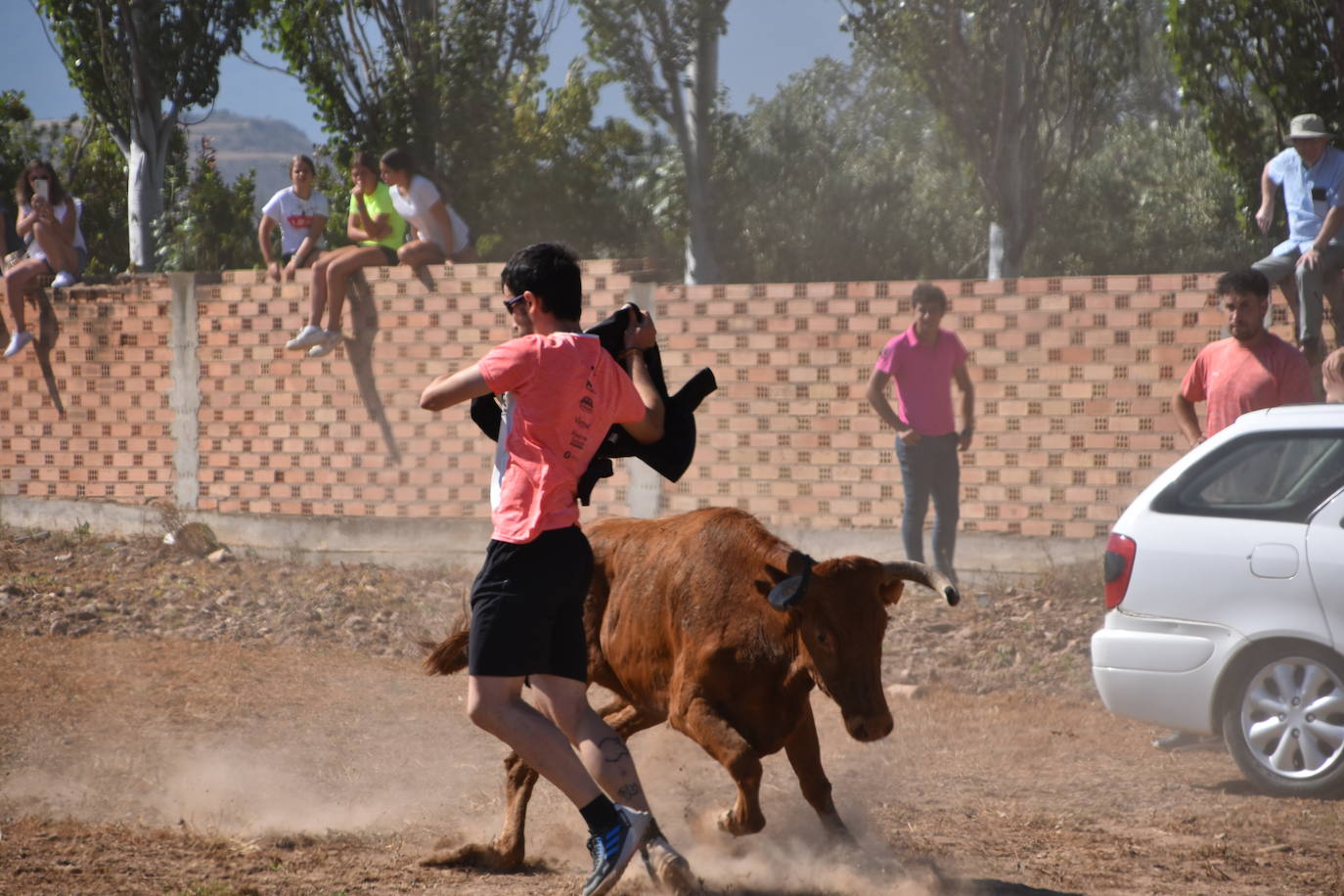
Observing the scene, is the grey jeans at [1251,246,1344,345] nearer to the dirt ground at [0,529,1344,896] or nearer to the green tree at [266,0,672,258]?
the dirt ground at [0,529,1344,896]

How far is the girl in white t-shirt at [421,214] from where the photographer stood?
42.4 feet

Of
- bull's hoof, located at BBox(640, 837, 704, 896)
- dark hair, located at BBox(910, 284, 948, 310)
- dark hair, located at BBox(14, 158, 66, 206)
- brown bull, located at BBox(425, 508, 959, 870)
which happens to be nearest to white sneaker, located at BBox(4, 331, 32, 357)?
dark hair, located at BBox(14, 158, 66, 206)

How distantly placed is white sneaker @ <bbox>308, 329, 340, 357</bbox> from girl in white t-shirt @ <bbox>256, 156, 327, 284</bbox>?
2.59ft

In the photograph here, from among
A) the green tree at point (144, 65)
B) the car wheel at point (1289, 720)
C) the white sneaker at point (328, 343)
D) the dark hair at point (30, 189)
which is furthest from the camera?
the green tree at point (144, 65)

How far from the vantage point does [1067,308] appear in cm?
1114

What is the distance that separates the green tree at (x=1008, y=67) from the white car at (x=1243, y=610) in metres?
13.3

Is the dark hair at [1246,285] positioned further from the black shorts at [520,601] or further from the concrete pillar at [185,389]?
the concrete pillar at [185,389]

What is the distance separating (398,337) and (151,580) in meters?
2.92

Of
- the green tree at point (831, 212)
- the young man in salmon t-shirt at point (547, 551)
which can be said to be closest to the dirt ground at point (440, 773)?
the young man in salmon t-shirt at point (547, 551)

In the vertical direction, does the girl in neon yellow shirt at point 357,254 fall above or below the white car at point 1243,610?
above

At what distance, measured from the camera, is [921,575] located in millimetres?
4926

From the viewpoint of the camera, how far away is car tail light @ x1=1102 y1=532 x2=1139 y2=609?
6871 mm

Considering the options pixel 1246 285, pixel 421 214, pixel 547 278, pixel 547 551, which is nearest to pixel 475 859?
pixel 547 551

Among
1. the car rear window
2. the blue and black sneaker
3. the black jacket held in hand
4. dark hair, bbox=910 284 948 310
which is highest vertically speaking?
dark hair, bbox=910 284 948 310
